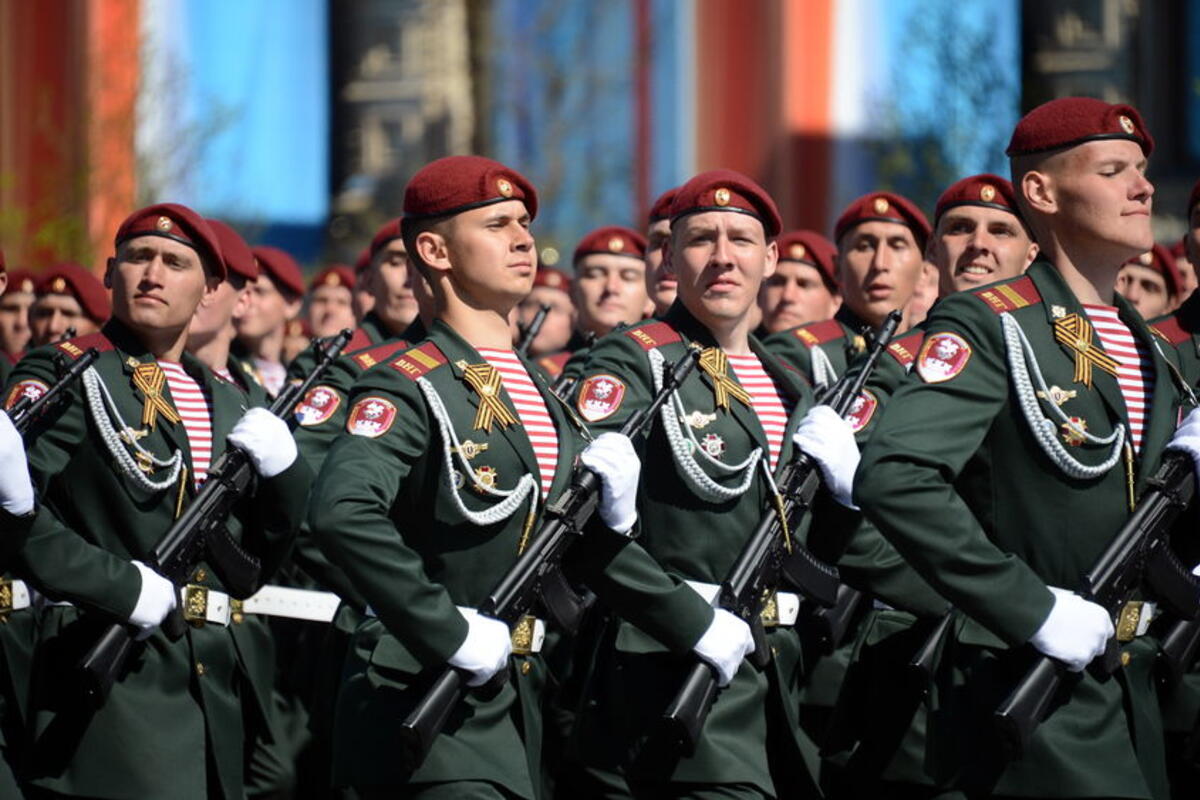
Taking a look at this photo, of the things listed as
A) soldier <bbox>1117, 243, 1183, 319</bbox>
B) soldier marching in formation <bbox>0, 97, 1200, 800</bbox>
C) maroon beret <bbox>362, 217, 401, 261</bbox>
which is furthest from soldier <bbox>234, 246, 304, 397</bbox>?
soldier <bbox>1117, 243, 1183, 319</bbox>

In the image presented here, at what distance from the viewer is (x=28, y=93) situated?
76.0ft

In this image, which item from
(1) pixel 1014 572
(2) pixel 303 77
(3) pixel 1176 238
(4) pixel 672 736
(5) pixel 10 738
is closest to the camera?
(1) pixel 1014 572

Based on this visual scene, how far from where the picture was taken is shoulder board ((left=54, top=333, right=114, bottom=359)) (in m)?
6.12

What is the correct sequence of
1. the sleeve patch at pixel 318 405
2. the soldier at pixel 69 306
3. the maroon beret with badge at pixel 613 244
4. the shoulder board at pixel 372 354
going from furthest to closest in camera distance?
the maroon beret with badge at pixel 613 244, the soldier at pixel 69 306, the shoulder board at pixel 372 354, the sleeve patch at pixel 318 405

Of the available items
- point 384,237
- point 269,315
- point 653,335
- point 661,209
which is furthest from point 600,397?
point 269,315

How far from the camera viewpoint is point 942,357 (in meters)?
4.72

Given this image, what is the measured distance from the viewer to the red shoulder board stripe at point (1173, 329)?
6586mm

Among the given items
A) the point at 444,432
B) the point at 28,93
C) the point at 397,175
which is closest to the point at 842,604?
the point at 444,432

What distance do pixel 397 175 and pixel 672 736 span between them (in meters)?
23.0

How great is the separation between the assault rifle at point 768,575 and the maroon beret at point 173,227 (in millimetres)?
1805

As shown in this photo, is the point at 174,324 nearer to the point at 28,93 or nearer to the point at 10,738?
the point at 10,738

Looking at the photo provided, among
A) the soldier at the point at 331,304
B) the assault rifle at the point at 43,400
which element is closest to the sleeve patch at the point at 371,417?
the assault rifle at the point at 43,400

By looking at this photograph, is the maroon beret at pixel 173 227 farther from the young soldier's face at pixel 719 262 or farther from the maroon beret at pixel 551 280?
the maroon beret at pixel 551 280

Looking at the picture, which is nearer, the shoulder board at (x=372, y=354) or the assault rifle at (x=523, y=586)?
the assault rifle at (x=523, y=586)
